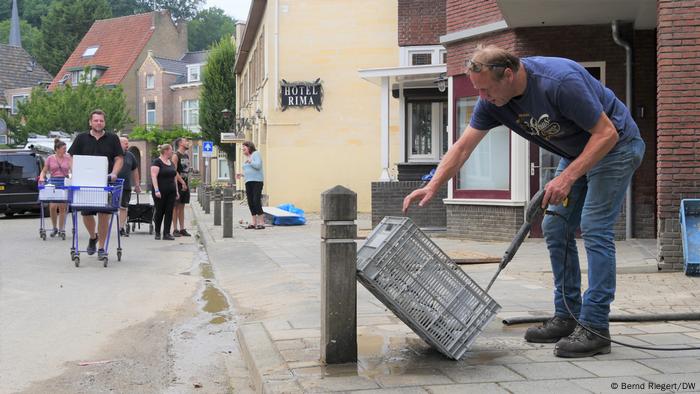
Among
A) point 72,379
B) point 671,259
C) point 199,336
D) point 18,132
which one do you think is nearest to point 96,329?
Result: point 199,336

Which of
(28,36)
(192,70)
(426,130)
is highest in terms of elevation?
(28,36)

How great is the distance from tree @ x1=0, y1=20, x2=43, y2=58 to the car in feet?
211

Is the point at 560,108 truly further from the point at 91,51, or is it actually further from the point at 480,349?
the point at 91,51

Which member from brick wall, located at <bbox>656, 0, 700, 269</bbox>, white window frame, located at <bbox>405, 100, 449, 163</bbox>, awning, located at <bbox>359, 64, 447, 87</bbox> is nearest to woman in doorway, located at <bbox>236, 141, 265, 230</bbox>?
awning, located at <bbox>359, 64, 447, 87</bbox>

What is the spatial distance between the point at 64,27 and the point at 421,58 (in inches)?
2638

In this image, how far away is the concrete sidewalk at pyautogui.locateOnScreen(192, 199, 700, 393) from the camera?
3.90 m

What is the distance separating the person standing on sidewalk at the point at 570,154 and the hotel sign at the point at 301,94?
A: 2020 cm

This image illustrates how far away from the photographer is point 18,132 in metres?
48.2

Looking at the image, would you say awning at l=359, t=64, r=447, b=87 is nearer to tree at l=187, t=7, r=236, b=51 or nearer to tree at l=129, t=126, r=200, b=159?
tree at l=129, t=126, r=200, b=159

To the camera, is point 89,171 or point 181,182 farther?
point 181,182

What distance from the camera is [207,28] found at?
8850cm

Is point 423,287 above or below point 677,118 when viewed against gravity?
below

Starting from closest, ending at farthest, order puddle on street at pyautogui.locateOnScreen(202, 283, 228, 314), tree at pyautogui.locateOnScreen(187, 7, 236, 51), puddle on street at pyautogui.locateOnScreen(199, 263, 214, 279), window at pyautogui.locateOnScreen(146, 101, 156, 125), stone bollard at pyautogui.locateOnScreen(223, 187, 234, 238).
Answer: puddle on street at pyautogui.locateOnScreen(202, 283, 228, 314)
puddle on street at pyautogui.locateOnScreen(199, 263, 214, 279)
stone bollard at pyautogui.locateOnScreen(223, 187, 234, 238)
window at pyautogui.locateOnScreen(146, 101, 156, 125)
tree at pyautogui.locateOnScreen(187, 7, 236, 51)

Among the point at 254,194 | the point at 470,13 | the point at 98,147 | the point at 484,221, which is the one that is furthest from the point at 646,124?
the point at 98,147
